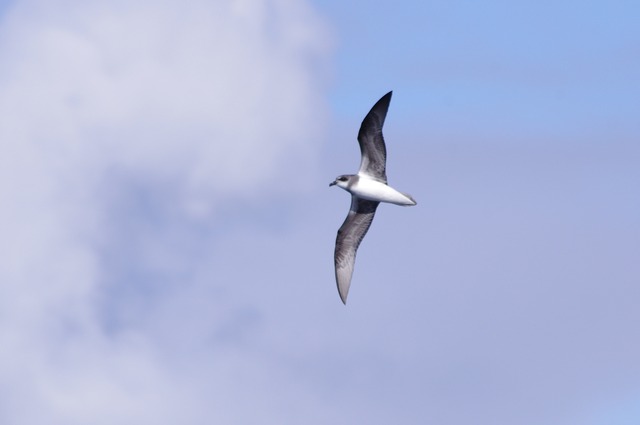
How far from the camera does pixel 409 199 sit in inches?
1736

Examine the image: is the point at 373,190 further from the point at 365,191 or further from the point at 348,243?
the point at 348,243

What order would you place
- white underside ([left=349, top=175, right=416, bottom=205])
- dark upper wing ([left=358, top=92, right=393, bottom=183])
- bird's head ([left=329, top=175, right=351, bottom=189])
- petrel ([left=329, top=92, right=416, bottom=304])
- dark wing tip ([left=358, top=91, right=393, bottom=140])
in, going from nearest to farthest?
dark wing tip ([left=358, top=91, right=393, bottom=140]) < dark upper wing ([left=358, top=92, right=393, bottom=183]) < petrel ([left=329, top=92, right=416, bottom=304]) < white underside ([left=349, top=175, right=416, bottom=205]) < bird's head ([left=329, top=175, right=351, bottom=189])

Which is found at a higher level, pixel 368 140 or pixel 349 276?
pixel 368 140

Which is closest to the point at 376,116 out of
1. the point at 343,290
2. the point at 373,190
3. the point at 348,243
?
the point at 373,190

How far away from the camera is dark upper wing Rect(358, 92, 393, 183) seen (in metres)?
42.8

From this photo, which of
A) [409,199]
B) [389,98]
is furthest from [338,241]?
[389,98]

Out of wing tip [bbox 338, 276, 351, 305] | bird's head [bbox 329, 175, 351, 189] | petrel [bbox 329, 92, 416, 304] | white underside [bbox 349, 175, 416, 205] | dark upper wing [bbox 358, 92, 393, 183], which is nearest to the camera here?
dark upper wing [bbox 358, 92, 393, 183]

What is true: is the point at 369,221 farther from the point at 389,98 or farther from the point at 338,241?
the point at 389,98

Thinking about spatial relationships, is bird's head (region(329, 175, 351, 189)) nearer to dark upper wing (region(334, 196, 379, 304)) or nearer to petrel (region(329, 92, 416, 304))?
petrel (region(329, 92, 416, 304))

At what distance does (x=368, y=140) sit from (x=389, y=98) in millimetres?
2271

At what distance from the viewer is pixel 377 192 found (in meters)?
44.8

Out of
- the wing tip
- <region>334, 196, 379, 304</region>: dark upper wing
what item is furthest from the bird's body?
the wing tip

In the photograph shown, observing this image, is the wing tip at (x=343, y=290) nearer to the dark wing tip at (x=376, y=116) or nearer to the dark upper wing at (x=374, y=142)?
the dark upper wing at (x=374, y=142)

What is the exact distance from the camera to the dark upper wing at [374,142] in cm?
4278
